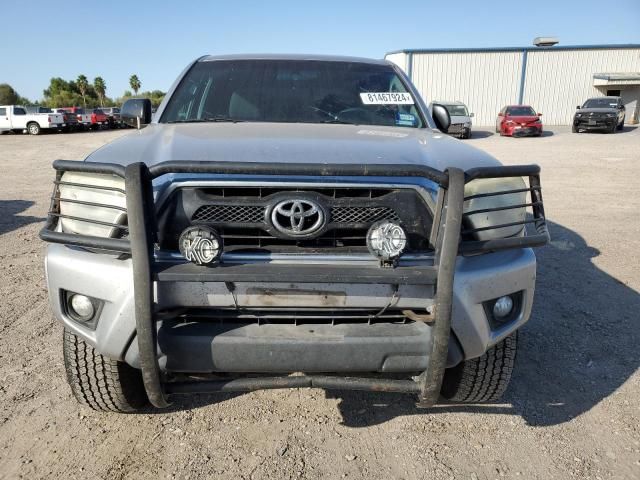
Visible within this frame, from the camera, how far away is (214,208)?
83.2 inches

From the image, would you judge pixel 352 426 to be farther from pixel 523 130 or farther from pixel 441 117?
pixel 523 130

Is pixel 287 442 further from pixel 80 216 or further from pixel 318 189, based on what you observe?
pixel 80 216

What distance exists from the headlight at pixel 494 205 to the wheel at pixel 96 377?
182 centimetres

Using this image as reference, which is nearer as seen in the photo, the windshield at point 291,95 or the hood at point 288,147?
the hood at point 288,147

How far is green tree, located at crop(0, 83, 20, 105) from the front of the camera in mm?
53844

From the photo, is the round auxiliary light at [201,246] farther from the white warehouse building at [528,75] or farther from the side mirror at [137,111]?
the white warehouse building at [528,75]

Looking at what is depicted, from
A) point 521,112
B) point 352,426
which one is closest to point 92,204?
point 352,426

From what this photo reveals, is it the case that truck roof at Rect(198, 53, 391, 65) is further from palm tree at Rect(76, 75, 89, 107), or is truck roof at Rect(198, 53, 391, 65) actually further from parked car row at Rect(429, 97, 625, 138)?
palm tree at Rect(76, 75, 89, 107)

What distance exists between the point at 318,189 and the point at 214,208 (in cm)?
45

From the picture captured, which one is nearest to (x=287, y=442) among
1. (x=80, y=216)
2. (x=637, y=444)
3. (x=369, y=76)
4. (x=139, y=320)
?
(x=139, y=320)

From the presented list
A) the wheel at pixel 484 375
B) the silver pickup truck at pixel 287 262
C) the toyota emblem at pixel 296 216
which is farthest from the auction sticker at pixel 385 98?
the wheel at pixel 484 375

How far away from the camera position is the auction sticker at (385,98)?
349cm

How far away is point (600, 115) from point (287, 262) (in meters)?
28.2

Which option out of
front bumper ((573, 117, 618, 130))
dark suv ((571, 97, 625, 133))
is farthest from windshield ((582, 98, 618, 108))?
front bumper ((573, 117, 618, 130))
